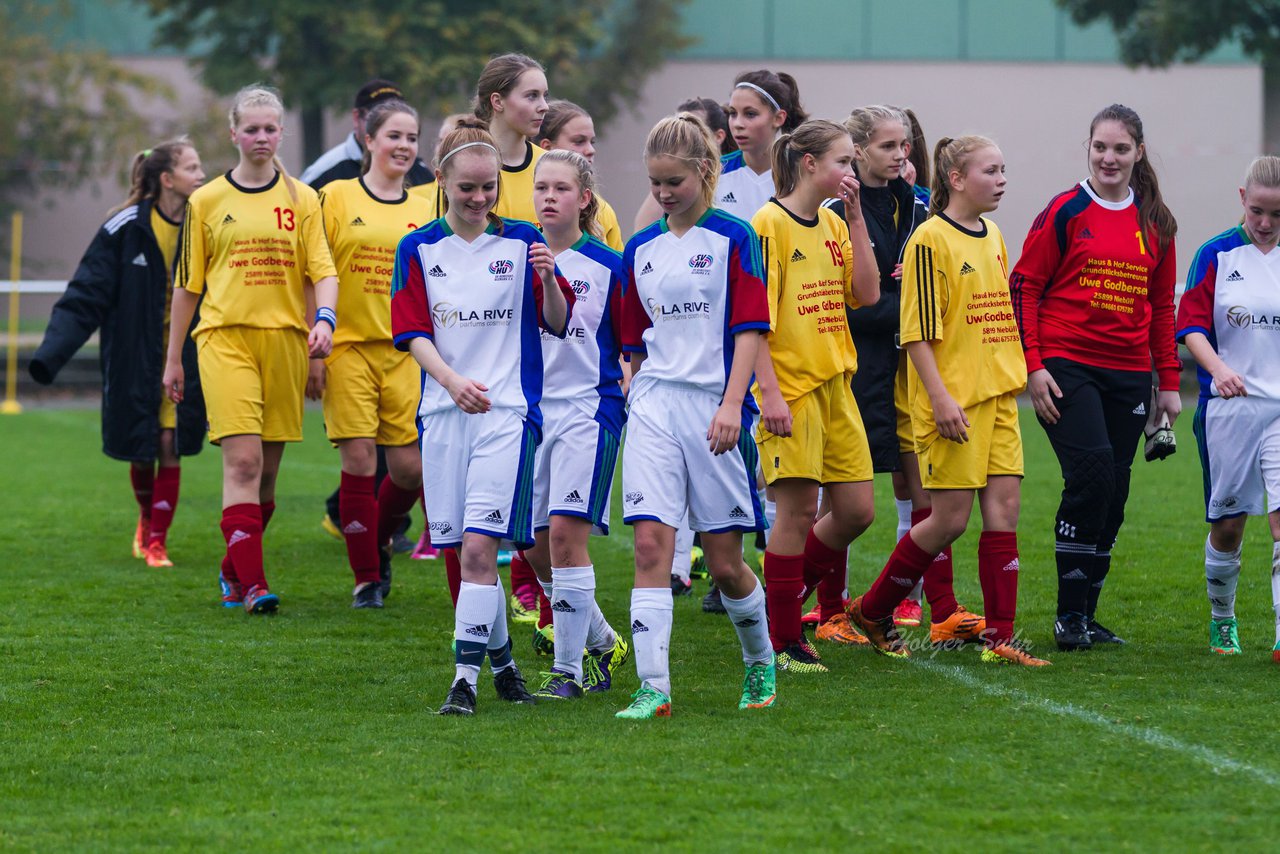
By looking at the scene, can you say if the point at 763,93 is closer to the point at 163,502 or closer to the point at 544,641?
the point at 544,641

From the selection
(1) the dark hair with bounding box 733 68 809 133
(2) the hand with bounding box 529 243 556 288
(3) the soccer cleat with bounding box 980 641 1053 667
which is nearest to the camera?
(2) the hand with bounding box 529 243 556 288

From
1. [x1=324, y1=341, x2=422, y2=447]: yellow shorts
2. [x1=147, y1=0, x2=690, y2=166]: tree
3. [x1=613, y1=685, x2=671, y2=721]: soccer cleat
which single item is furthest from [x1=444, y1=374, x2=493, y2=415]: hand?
[x1=147, y1=0, x2=690, y2=166]: tree

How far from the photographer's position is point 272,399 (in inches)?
308

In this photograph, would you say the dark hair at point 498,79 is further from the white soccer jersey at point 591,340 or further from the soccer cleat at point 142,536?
the soccer cleat at point 142,536

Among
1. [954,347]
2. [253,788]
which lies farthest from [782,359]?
[253,788]

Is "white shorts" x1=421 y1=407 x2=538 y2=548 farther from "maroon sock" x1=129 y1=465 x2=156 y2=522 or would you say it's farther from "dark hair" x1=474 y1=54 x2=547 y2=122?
"maroon sock" x1=129 y1=465 x2=156 y2=522

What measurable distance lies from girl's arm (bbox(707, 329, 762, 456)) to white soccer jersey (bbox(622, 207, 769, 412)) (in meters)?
0.05

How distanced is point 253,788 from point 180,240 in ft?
12.6

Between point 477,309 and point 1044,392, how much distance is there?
7.33ft

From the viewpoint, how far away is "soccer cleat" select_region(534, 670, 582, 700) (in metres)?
5.79

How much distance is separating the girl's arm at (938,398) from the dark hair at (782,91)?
1.55m

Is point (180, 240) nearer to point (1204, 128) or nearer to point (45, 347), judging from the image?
point (45, 347)

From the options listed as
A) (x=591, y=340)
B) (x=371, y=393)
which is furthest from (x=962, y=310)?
(x=371, y=393)

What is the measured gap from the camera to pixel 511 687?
578cm
